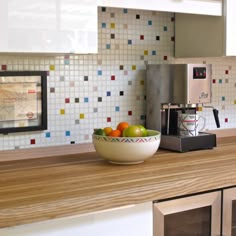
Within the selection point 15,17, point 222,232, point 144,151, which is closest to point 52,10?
point 15,17

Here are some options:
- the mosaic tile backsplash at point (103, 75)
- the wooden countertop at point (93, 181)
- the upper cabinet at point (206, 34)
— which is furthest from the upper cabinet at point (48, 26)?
the upper cabinet at point (206, 34)

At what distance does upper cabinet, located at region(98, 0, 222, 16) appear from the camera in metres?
1.98

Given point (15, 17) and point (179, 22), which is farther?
point (179, 22)

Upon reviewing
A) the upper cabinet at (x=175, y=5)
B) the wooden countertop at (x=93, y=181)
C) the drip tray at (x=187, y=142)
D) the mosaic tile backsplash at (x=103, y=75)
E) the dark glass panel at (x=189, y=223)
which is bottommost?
the dark glass panel at (x=189, y=223)

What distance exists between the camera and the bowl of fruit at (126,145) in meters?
1.96

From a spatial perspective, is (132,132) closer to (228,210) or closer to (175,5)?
(228,210)

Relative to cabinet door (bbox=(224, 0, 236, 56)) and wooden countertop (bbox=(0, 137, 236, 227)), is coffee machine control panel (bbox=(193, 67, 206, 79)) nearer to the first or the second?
cabinet door (bbox=(224, 0, 236, 56))

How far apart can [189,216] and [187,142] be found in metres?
0.52

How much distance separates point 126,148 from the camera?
1.95 m

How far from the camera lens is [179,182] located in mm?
1734

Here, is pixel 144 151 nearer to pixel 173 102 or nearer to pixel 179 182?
pixel 179 182

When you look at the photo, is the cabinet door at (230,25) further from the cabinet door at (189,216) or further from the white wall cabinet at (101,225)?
the white wall cabinet at (101,225)

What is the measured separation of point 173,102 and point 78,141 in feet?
1.61

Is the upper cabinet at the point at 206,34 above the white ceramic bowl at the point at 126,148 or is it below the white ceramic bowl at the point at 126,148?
above
